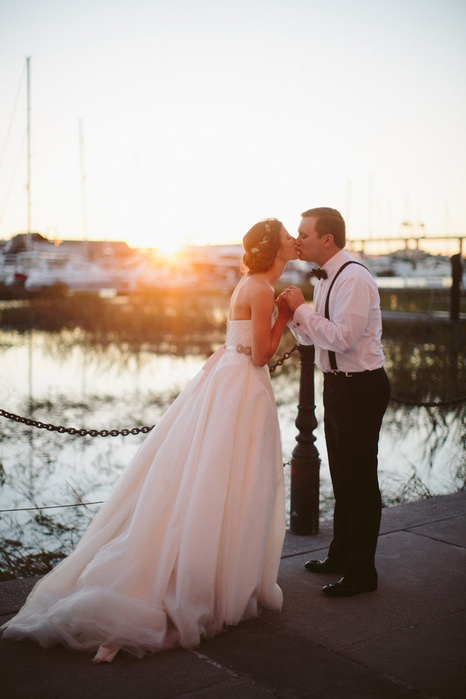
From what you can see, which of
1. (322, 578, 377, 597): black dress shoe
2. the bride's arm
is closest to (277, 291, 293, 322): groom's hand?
the bride's arm

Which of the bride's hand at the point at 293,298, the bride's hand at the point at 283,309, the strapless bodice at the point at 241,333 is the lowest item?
the strapless bodice at the point at 241,333

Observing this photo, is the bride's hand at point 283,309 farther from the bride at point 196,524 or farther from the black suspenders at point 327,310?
the black suspenders at point 327,310

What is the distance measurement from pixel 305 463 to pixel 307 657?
1.72 meters

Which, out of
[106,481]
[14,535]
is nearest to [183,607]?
[14,535]

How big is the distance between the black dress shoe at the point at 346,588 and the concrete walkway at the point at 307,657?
0.14ft

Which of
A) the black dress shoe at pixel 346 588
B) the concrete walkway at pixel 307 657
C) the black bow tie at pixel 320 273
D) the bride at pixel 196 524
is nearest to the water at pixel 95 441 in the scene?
the bride at pixel 196 524

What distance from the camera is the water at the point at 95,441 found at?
5791 mm

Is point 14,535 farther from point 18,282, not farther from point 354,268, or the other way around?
point 18,282

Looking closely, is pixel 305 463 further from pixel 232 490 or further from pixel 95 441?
pixel 95 441

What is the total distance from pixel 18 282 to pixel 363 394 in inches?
1277

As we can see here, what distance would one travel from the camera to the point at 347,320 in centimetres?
378

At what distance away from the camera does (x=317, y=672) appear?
310cm

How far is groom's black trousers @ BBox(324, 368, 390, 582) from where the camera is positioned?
398cm

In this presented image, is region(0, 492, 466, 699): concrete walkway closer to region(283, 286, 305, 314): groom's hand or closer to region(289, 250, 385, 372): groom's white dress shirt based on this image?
region(289, 250, 385, 372): groom's white dress shirt
